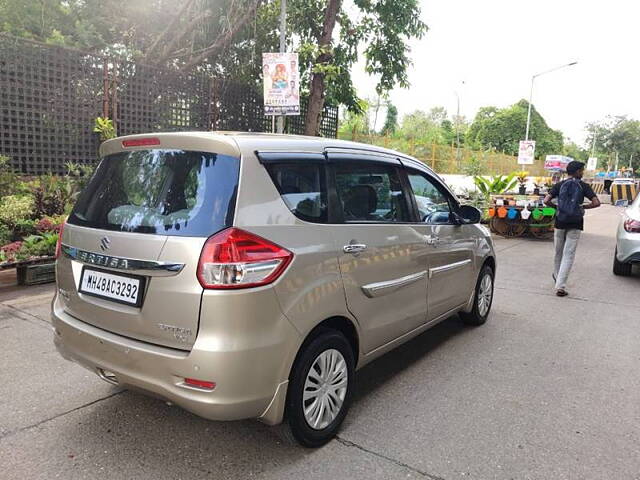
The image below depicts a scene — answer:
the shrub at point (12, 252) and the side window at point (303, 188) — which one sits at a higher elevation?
the side window at point (303, 188)

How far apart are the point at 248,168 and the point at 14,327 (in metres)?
3.51

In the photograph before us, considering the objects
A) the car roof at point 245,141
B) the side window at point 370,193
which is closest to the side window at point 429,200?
the side window at point 370,193

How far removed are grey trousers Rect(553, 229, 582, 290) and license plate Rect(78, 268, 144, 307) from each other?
5.78m

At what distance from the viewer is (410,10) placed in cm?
1314

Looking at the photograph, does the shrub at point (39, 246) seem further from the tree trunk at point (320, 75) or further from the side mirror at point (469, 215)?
the tree trunk at point (320, 75)

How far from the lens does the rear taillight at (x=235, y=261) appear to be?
235 centimetres

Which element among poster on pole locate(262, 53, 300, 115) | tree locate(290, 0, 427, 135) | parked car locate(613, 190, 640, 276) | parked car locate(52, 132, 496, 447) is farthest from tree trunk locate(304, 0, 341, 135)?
parked car locate(52, 132, 496, 447)

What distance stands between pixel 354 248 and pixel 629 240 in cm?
633

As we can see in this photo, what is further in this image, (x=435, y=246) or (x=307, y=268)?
(x=435, y=246)

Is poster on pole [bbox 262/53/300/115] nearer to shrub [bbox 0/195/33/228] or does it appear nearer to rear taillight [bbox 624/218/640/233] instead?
shrub [bbox 0/195/33/228]

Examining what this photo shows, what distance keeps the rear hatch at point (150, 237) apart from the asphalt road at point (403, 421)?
0.74m

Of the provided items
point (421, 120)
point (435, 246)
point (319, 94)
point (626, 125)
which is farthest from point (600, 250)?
point (626, 125)

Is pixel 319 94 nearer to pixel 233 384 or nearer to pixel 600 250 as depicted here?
pixel 600 250

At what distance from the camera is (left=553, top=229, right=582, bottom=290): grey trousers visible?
648 cm
